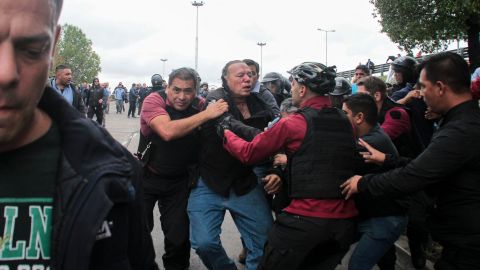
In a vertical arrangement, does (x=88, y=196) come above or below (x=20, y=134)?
below

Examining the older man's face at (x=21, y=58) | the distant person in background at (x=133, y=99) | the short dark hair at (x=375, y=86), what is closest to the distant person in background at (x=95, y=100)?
the distant person in background at (x=133, y=99)

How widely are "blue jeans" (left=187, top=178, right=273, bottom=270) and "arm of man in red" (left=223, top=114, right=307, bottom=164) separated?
0.64 metres

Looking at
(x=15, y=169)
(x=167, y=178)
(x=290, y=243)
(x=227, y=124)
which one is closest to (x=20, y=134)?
(x=15, y=169)

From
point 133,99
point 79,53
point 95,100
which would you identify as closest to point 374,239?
point 95,100

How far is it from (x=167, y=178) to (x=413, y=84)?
315 cm

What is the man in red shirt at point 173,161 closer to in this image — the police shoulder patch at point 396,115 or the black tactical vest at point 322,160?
the black tactical vest at point 322,160

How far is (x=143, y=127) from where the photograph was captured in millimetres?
4250

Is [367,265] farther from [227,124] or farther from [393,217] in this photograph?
[227,124]

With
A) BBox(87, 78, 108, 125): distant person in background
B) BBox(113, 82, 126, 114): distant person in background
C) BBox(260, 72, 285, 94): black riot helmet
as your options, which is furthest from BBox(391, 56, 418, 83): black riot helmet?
BBox(113, 82, 126, 114): distant person in background

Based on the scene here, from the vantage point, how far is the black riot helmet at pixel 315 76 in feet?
10.9

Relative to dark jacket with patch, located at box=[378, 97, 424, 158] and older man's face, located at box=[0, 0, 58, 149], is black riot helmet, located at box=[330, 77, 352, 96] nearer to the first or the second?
dark jacket with patch, located at box=[378, 97, 424, 158]

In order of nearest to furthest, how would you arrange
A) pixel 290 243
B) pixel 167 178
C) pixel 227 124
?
pixel 290 243, pixel 227 124, pixel 167 178

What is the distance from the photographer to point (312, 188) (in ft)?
10.2

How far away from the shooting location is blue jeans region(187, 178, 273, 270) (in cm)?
380
